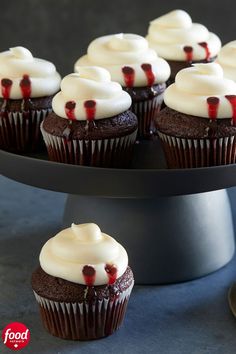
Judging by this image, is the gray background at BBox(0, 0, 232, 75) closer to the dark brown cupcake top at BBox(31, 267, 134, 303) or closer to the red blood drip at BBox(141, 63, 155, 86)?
the red blood drip at BBox(141, 63, 155, 86)

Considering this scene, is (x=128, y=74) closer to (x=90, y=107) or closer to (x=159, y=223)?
(x=90, y=107)

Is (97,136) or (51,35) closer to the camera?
(97,136)

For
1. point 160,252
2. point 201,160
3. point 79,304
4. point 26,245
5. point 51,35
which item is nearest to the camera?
point 79,304

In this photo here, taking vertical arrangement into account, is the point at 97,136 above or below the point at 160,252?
above

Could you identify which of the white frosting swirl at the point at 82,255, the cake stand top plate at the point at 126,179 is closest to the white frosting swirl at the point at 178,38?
the cake stand top plate at the point at 126,179

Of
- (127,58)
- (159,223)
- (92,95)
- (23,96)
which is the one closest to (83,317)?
(159,223)

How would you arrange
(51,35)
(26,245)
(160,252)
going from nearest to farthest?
(160,252) < (26,245) < (51,35)

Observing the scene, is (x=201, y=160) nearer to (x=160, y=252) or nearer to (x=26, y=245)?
(x=160, y=252)

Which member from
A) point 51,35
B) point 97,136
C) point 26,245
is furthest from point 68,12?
point 97,136
